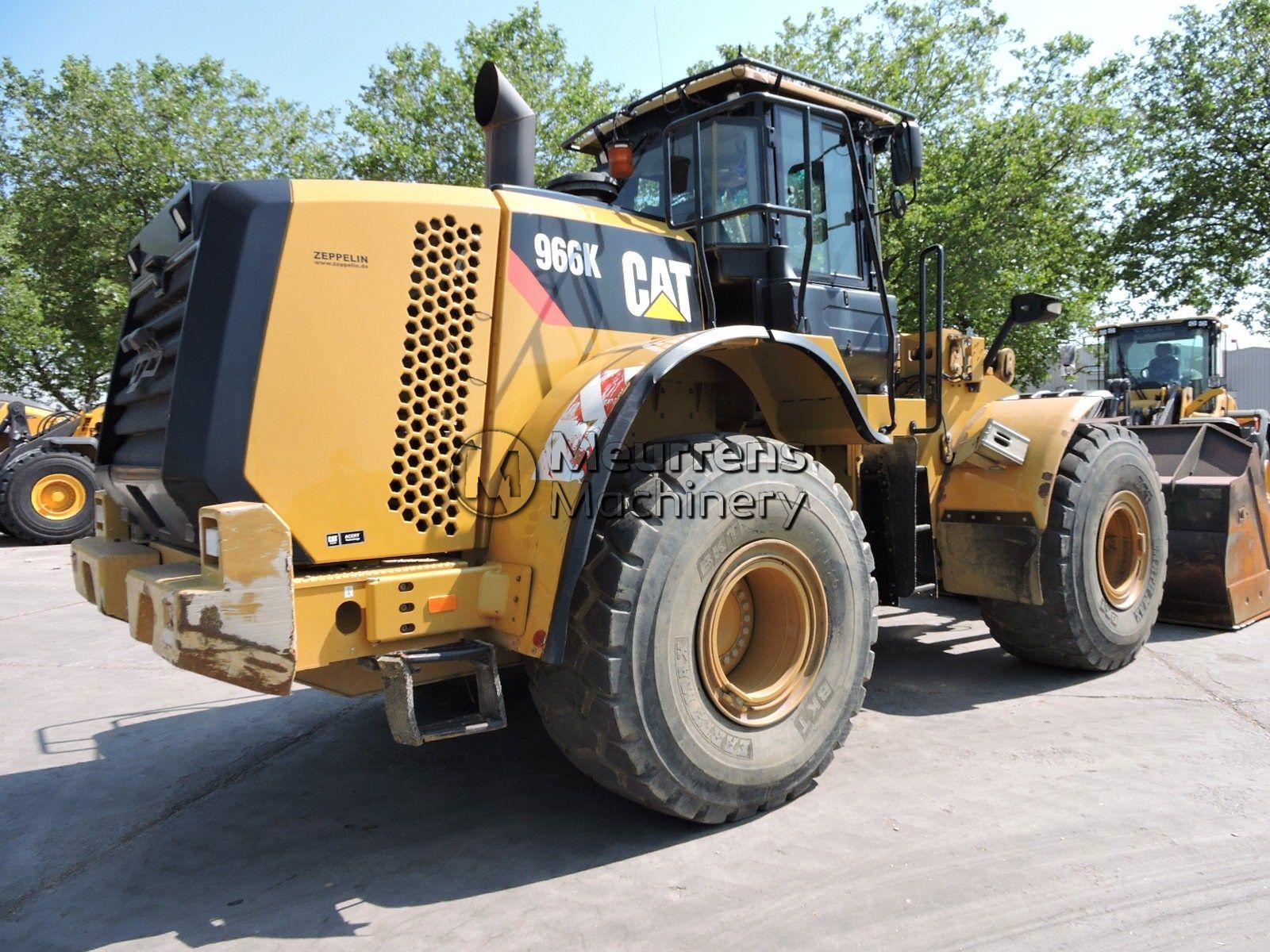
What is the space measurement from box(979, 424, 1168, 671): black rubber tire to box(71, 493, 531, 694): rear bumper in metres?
3.27

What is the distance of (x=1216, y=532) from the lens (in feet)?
20.3

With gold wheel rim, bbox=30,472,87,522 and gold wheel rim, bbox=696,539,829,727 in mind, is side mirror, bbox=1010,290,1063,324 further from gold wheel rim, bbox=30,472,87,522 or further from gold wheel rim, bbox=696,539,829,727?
gold wheel rim, bbox=30,472,87,522

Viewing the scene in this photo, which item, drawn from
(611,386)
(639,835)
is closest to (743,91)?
(611,386)

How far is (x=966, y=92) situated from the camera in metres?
21.2

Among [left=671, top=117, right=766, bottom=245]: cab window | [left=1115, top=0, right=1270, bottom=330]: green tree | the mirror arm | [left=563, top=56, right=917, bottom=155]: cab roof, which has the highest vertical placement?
[left=1115, top=0, right=1270, bottom=330]: green tree

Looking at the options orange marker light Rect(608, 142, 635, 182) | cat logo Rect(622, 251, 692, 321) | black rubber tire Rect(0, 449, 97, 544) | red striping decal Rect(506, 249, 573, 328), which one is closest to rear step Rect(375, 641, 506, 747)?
red striping decal Rect(506, 249, 573, 328)

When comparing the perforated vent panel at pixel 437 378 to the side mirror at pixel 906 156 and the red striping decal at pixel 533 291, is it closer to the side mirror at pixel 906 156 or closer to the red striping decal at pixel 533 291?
the red striping decal at pixel 533 291

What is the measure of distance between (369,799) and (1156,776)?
3.31 metres

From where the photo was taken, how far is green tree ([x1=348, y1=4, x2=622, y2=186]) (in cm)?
2202

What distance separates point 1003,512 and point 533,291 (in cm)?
300

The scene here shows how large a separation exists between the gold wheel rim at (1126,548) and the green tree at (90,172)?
863 inches

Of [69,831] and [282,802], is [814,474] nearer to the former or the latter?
[282,802]

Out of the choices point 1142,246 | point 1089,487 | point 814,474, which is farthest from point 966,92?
point 814,474

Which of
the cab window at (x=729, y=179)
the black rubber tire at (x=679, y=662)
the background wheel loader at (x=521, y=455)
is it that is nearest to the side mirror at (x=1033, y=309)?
the background wheel loader at (x=521, y=455)
